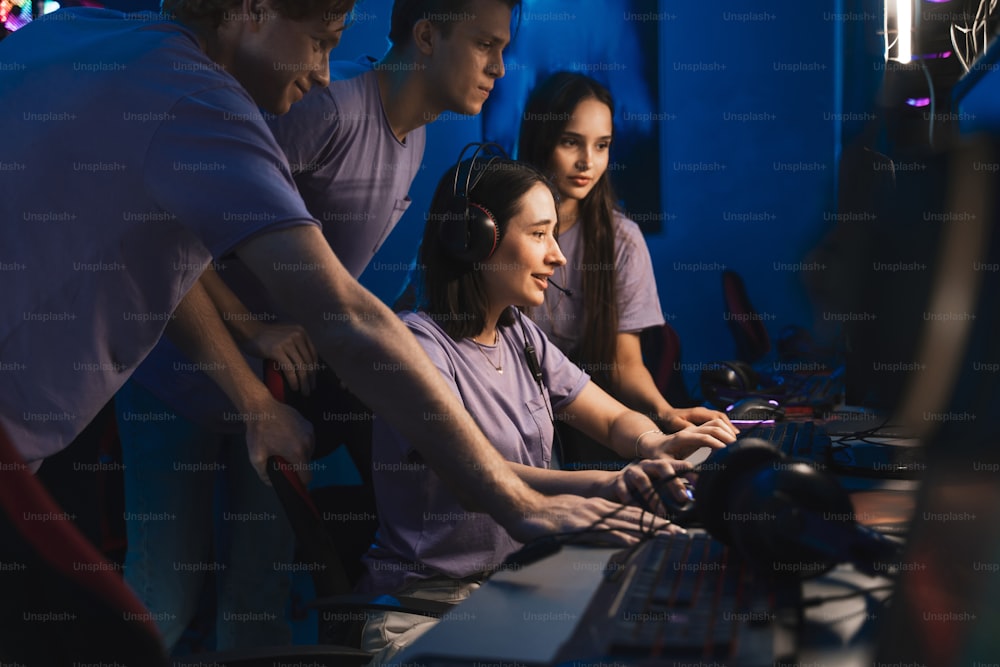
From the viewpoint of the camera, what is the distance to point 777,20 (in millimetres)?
3602

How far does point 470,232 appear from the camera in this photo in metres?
1.42

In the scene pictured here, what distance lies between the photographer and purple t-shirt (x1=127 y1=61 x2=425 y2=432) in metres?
1.54

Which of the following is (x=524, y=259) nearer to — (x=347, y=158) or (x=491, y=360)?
(x=491, y=360)

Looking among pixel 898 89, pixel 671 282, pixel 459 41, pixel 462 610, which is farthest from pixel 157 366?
pixel 671 282

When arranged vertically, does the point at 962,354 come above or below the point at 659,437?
above

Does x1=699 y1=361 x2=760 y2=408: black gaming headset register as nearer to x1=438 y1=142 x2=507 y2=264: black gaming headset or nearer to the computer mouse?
the computer mouse

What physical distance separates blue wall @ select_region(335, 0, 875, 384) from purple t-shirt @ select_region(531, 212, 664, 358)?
1.49 metres

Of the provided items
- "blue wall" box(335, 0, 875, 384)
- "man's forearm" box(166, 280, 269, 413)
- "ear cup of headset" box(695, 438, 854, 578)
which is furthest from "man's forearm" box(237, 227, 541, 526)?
"blue wall" box(335, 0, 875, 384)

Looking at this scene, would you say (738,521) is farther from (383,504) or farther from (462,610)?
(383,504)

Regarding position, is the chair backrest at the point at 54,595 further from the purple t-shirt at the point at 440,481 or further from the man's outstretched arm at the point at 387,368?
the purple t-shirt at the point at 440,481

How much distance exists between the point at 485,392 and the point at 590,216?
0.87m

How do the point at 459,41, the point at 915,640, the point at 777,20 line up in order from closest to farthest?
the point at 915,640
the point at 459,41
the point at 777,20

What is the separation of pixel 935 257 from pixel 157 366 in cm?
130

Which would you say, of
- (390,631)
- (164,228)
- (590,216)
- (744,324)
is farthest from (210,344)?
(744,324)
